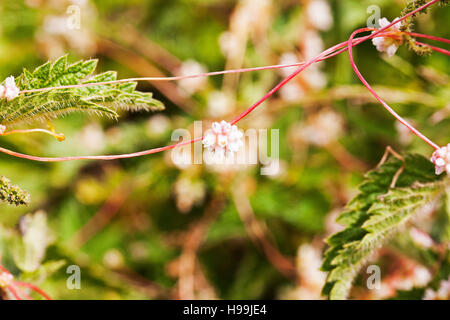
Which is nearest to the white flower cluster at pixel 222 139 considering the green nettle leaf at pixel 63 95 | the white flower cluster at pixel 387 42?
the green nettle leaf at pixel 63 95

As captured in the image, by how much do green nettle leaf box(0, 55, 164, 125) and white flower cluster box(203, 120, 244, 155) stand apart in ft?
0.27

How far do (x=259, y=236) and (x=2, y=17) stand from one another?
86cm

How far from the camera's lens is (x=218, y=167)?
1.02 meters

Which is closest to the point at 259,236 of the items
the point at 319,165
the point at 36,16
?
the point at 319,165

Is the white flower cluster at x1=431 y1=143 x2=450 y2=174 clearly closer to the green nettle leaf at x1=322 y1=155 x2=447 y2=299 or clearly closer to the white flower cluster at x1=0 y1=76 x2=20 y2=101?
the green nettle leaf at x1=322 y1=155 x2=447 y2=299

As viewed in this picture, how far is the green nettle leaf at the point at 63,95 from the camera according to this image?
1.67ft

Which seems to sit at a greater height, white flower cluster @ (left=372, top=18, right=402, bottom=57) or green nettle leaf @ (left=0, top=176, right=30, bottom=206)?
white flower cluster @ (left=372, top=18, right=402, bottom=57)

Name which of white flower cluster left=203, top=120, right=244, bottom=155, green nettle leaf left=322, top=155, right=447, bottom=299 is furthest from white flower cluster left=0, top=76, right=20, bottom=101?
green nettle leaf left=322, top=155, right=447, bottom=299

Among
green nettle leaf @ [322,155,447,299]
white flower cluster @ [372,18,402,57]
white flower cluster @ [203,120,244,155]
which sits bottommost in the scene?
green nettle leaf @ [322,155,447,299]

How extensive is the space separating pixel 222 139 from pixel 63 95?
19 cm

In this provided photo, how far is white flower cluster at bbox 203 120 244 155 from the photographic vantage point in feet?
1.65

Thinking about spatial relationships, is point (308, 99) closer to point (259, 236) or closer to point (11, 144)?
point (259, 236)

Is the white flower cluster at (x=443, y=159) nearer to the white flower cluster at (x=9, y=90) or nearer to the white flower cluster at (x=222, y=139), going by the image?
the white flower cluster at (x=222, y=139)
